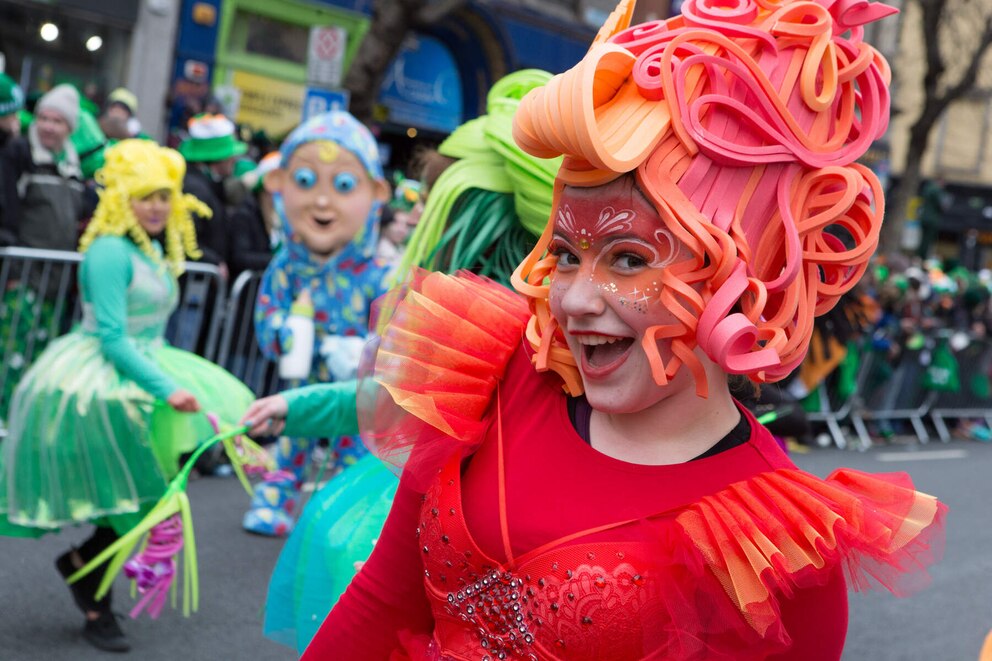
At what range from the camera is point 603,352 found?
182cm

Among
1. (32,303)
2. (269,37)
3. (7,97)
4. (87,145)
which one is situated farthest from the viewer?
(269,37)

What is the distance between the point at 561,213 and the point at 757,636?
0.68 metres

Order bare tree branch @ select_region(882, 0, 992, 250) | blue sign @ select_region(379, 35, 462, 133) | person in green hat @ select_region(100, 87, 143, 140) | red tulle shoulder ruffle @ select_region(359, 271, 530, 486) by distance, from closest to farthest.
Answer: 1. red tulle shoulder ruffle @ select_region(359, 271, 530, 486)
2. person in green hat @ select_region(100, 87, 143, 140)
3. blue sign @ select_region(379, 35, 462, 133)
4. bare tree branch @ select_region(882, 0, 992, 250)

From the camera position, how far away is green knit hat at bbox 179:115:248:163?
8.77m

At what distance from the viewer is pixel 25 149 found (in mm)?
7387

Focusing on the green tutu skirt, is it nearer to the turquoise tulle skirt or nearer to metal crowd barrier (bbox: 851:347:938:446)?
the turquoise tulle skirt

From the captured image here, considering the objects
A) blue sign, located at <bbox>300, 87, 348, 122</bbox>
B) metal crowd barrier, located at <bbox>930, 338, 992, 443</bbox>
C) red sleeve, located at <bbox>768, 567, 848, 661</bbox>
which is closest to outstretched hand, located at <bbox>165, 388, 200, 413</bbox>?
red sleeve, located at <bbox>768, 567, 848, 661</bbox>

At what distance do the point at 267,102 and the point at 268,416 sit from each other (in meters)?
14.0

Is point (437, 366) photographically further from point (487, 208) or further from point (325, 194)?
point (325, 194)

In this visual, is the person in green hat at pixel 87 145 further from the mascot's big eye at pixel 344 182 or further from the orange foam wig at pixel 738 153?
the orange foam wig at pixel 738 153

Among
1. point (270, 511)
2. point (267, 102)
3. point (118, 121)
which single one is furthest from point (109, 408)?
point (267, 102)

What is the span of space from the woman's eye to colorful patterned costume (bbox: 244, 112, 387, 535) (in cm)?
372

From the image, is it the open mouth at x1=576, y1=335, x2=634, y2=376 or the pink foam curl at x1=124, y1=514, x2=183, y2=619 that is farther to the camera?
the pink foam curl at x1=124, y1=514, x2=183, y2=619

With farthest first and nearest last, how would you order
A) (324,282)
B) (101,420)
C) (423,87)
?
1. (423,87)
2. (324,282)
3. (101,420)
